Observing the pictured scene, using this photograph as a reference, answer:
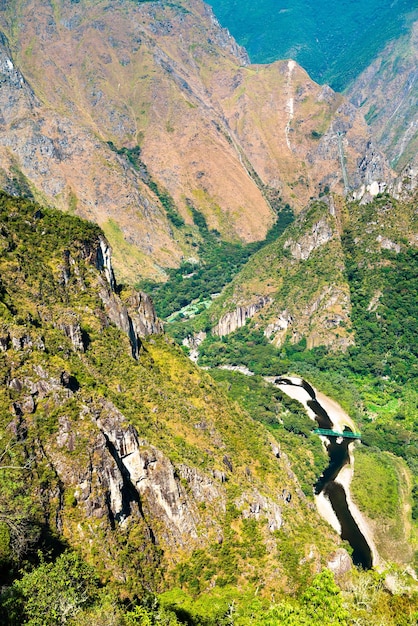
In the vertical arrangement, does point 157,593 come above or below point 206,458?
below

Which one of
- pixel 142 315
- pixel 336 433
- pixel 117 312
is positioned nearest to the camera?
pixel 117 312

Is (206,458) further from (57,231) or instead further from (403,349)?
(403,349)

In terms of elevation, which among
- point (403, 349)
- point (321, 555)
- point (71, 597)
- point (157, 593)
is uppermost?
point (403, 349)

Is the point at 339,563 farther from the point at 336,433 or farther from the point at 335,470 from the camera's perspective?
the point at 336,433

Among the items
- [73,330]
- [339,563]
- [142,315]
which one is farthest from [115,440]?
[142,315]

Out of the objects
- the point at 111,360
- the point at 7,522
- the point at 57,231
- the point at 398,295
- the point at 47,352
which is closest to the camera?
the point at 7,522

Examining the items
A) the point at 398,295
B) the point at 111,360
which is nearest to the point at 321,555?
the point at 111,360

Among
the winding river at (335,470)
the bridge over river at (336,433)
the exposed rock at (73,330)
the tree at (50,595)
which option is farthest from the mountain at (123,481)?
the bridge over river at (336,433)

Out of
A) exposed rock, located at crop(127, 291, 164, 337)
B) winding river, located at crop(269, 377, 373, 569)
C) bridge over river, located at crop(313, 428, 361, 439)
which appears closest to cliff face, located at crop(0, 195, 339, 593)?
exposed rock, located at crop(127, 291, 164, 337)
